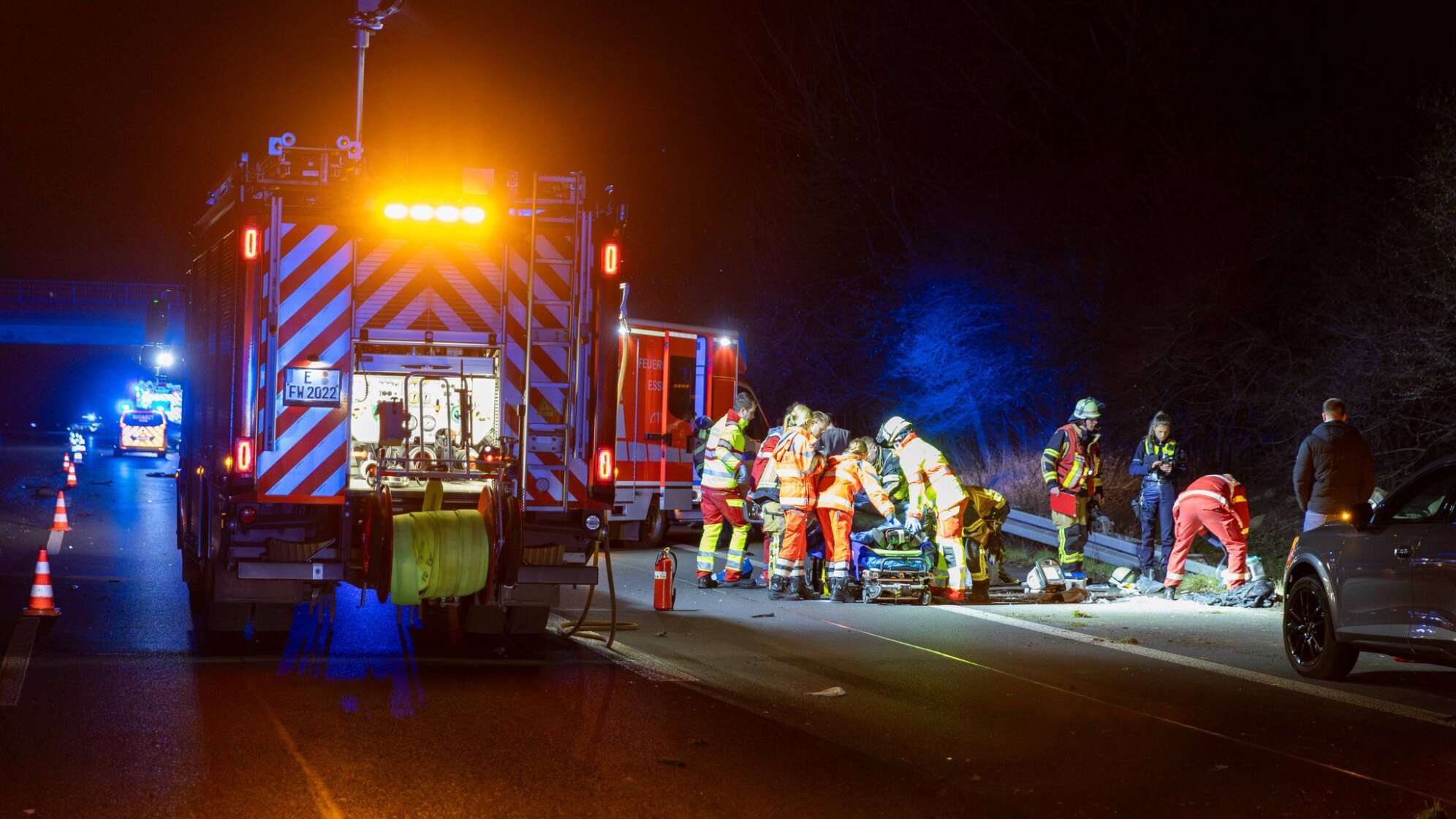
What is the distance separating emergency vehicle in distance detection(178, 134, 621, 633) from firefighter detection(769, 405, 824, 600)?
12.7 feet

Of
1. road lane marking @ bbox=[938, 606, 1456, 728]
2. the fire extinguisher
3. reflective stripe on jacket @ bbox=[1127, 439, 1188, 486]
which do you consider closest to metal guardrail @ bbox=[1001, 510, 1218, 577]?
reflective stripe on jacket @ bbox=[1127, 439, 1188, 486]

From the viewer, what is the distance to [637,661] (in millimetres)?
9367

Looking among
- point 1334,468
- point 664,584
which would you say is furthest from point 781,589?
point 1334,468

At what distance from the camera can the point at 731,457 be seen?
14.1m

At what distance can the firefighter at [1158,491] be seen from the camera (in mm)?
14477

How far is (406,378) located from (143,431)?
32909mm

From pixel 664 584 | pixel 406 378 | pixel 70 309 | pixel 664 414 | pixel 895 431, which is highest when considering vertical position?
pixel 70 309

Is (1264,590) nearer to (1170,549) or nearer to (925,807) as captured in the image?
(1170,549)

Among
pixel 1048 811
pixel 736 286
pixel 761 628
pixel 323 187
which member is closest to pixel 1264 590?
pixel 761 628

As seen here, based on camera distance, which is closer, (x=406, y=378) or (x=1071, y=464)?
(x=406, y=378)

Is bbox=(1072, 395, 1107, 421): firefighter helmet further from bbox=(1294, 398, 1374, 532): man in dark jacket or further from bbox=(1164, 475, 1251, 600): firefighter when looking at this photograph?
bbox=(1294, 398, 1374, 532): man in dark jacket

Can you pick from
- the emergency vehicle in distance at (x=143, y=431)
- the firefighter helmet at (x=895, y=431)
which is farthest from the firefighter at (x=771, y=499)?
the emergency vehicle in distance at (x=143, y=431)

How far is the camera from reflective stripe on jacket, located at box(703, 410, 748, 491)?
14148 millimetres

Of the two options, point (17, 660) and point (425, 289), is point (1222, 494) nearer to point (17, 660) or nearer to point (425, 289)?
point (425, 289)
